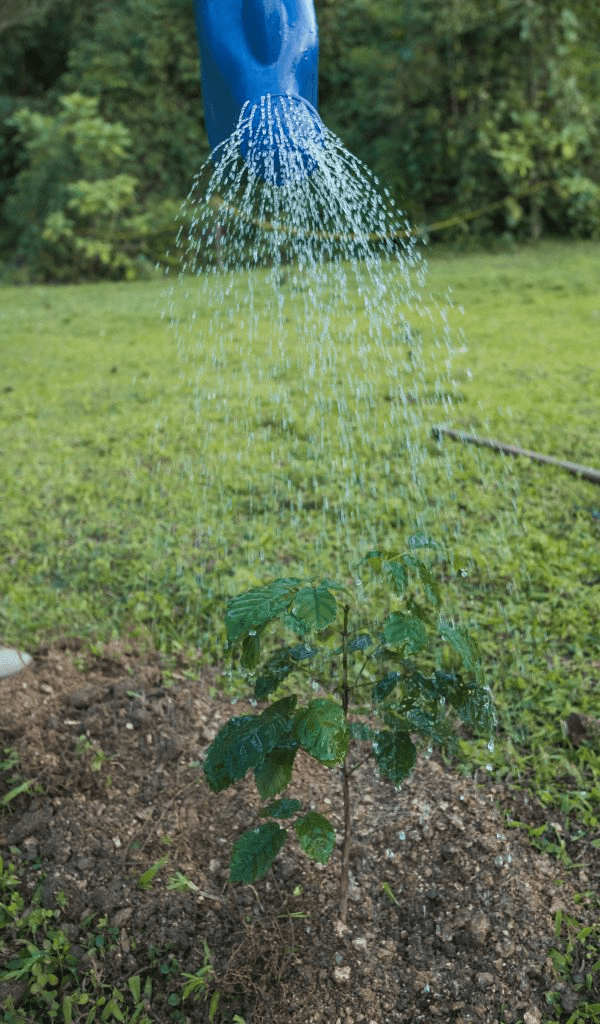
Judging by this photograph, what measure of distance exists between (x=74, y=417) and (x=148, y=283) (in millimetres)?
4671

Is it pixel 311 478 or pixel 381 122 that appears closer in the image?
pixel 311 478

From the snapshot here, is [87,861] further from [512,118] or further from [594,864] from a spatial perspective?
[512,118]

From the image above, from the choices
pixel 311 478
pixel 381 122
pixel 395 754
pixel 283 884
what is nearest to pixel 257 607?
pixel 395 754

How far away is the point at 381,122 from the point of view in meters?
10.6

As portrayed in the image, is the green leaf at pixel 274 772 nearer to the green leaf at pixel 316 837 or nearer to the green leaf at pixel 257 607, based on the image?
the green leaf at pixel 316 837

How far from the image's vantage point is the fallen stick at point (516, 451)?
3.91 meters

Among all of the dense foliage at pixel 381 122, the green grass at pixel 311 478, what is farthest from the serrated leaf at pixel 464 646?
the dense foliage at pixel 381 122

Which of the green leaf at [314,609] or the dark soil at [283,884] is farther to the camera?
→ the dark soil at [283,884]

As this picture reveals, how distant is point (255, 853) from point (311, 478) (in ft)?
8.26

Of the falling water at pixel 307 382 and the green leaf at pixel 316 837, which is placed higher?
the green leaf at pixel 316 837

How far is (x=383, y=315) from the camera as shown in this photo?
6609 mm

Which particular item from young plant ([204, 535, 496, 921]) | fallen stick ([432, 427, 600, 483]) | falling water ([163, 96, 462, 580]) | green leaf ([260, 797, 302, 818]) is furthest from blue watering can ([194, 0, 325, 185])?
fallen stick ([432, 427, 600, 483])

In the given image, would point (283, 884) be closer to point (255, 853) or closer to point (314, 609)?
point (255, 853)

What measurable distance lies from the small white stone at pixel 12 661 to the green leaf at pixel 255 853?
4.06 feet
